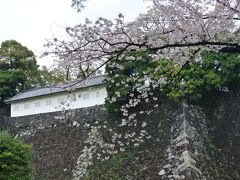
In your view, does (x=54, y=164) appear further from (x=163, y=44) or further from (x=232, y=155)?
(x=163, y=44)

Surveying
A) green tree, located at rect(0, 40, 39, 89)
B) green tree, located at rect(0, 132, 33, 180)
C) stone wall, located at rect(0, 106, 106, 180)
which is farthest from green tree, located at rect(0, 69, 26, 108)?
green tree, located at rect(0, 132, 33, 180)

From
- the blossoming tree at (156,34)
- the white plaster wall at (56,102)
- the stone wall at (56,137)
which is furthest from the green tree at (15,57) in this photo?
the blossoming tree at (156,34)

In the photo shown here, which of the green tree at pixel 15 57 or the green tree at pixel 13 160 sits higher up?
the green tree at pixel 15 57

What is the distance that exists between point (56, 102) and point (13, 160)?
7.18m

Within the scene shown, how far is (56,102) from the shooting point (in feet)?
68.5

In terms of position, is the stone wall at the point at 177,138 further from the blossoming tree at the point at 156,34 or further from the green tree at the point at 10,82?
the blossoming tree at the point at 156,34

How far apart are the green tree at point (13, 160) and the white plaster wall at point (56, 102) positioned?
15.2 ft

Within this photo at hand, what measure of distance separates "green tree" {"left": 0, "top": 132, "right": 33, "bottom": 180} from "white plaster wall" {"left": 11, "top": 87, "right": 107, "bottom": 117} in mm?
4645

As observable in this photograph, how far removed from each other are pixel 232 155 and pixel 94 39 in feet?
31.6

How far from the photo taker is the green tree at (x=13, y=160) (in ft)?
44.5

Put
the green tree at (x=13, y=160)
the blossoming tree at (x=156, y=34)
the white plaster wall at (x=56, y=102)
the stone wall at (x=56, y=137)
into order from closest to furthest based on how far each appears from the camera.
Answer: the blossoming tree at (x=156, y=34), the green tree at (x=13, y=160), the stone wall at (x=56, y=137), the white plaster wall at (x=56, y=102)

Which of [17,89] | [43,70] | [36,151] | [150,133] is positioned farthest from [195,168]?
[43,70]

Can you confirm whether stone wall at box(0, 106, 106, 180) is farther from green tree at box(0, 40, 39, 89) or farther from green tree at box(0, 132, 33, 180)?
A: green tree at box(0, 40, 39, 89)

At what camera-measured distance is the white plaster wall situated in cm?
1931
